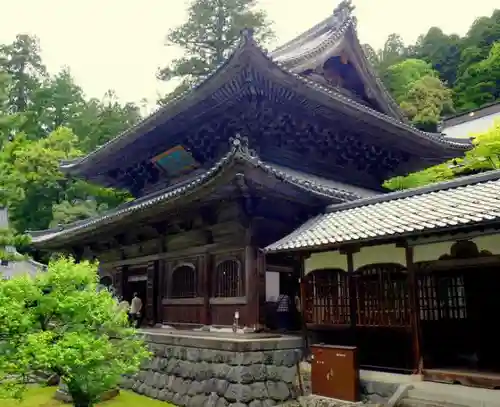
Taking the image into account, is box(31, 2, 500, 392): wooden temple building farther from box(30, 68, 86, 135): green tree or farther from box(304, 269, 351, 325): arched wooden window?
box(30, 68, 86, 135): green tree

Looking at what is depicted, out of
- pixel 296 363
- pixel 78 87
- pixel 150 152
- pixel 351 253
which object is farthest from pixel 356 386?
pixel 78 87

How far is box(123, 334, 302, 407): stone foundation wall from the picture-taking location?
367 inches

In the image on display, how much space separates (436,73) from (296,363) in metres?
43.1

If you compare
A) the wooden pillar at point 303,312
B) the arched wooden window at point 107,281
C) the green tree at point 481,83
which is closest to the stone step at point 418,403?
the wooden pillar at point 303,312

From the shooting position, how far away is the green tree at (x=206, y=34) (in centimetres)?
3884

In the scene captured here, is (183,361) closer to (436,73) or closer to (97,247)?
(97,247)

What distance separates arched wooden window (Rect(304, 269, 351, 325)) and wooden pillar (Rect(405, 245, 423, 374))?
155 cm

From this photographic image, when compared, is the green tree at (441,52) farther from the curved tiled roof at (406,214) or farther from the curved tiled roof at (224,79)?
the curved tiled roof at (406,214)

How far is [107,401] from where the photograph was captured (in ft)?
38.0

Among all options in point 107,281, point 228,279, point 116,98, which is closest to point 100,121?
point 116,98

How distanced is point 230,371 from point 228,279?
10.4 feet

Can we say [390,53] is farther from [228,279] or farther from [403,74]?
[228,279]

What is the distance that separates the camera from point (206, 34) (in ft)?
129

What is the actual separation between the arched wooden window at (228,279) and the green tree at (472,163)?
9.01m
